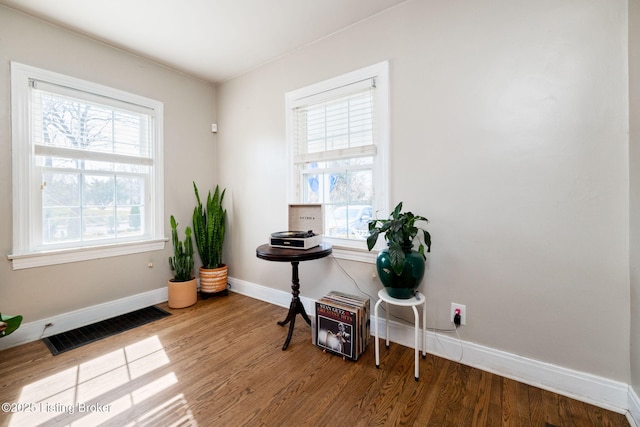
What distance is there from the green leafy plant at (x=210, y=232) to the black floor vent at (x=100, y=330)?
71cm

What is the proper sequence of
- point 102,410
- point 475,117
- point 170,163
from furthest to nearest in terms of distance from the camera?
point 170,163, point 475,117, point 102,410

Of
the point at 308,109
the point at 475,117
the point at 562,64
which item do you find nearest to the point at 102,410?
the point at 308,109

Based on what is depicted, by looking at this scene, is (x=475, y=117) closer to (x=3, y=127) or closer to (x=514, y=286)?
(x=514, y=286)

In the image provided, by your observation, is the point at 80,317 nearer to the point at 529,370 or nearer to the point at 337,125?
the point at 337,125

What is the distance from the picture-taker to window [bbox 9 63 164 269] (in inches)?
82.7

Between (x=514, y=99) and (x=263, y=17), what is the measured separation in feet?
6.53

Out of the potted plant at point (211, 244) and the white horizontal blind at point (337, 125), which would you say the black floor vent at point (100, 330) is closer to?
the potted plant at point (211, 244)

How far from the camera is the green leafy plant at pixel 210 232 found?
3.06 meters

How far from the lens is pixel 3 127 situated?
201cm

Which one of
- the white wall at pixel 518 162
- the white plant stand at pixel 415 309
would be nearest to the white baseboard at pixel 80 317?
the white wall at pixel 518 162

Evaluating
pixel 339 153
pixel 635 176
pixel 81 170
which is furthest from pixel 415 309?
pixel 81 170

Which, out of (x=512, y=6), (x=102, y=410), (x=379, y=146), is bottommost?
(x=102, y=410)

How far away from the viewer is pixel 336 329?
75.1 inches

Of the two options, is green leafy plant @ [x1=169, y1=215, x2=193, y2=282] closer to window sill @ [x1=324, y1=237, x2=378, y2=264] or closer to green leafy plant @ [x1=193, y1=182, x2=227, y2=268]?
green leafy plant @ [x1=193, y1=182, x2=227, y2=268]
